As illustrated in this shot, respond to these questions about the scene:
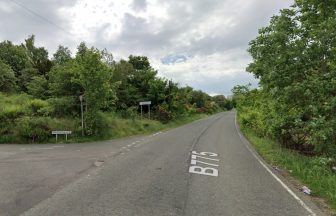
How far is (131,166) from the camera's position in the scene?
43.0ft

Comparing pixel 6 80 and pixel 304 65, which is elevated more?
pixel 6 80

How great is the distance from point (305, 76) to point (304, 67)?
0.39 m

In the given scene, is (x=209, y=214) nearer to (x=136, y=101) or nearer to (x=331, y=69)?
(x=331, y=69)

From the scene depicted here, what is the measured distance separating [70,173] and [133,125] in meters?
22.3

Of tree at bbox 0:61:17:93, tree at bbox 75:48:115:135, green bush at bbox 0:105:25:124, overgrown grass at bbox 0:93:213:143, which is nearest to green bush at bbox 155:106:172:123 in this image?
overgrown grass at bbox 0:93:213:143

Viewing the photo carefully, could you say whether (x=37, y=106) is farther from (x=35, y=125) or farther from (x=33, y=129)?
(x=33, y=129)

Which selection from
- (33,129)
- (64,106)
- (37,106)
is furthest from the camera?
(64,106)

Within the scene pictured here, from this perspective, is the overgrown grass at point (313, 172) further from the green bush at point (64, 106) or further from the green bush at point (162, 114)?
the green bush at point (162, 114)

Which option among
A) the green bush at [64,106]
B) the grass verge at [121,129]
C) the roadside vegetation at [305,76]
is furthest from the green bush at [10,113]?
the roadside vegetation at [305,76]

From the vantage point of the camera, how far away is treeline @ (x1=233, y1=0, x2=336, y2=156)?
12.4m

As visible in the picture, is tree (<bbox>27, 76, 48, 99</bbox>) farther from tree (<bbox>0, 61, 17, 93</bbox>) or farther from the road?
Result: the road

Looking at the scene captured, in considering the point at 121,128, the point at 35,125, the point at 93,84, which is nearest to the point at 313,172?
the point at 93,84

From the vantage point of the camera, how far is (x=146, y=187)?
9.55m

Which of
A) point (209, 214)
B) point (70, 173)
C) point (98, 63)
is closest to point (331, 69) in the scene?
point (209, 214)
